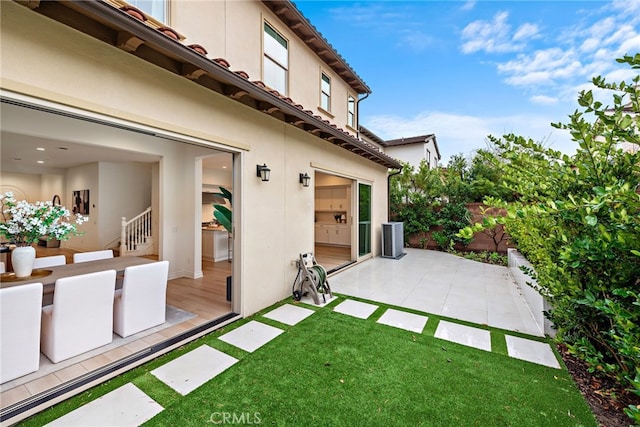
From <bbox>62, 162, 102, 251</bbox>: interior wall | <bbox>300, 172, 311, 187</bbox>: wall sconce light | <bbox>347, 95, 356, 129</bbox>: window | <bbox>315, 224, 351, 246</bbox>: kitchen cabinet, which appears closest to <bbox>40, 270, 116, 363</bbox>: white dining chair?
<bbox>300, 172, 311, 187</bbox>: wall sconce light

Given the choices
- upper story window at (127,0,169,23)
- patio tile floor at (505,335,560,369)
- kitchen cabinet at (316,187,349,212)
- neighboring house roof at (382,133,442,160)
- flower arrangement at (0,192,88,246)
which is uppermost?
neighboring house roof at (382,133,442,160)

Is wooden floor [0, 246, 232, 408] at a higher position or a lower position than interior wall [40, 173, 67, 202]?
lower

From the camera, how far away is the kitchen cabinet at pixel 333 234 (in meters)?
11.3

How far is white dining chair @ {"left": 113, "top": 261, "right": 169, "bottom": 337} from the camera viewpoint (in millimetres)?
3346

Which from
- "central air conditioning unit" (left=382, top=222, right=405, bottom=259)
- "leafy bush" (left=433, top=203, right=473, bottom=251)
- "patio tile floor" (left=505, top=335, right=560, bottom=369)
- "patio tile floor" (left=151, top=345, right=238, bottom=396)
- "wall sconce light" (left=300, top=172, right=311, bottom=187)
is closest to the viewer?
"patio tile floor" (left=151, top=345, right=238, bottom=396)

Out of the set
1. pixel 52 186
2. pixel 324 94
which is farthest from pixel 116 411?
pixel 52 186

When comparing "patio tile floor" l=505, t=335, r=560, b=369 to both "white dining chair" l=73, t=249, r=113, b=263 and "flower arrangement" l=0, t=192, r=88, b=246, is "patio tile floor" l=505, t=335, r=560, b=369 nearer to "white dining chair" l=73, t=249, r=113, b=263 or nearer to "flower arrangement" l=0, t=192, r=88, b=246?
"flower arrangement" l=0, t=192, r=88, b=246

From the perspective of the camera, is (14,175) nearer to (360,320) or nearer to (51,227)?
(51,227)

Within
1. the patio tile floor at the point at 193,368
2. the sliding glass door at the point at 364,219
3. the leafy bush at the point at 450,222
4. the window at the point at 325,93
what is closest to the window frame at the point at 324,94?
the window at the point at 325,93

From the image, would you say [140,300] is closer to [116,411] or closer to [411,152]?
[116,411]

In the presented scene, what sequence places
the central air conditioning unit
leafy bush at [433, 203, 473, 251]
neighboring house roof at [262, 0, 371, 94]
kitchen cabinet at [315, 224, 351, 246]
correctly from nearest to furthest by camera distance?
1. neighboring house roof at [262, 0, 371, 94]
2. the central air conditioning unit
3. leafy bush at [433, 203, 473, 251]
4. kitchen cabinet at [315, 224, 351, 246]

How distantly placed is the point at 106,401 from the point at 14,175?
14.8 m

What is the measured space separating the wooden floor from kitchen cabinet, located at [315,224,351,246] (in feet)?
16.7

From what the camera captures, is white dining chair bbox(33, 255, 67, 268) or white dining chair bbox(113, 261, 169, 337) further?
white dining chair bbox(33, 255, 67, 268)
